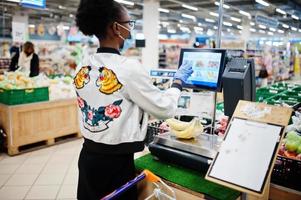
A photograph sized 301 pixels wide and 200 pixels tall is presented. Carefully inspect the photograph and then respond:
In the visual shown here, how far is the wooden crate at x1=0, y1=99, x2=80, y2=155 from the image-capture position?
15.4ft

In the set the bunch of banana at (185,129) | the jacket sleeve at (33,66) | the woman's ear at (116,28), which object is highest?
the woman's ear at (116,28)

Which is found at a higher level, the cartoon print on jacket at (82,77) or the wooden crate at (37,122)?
the cartoon print on jacket at (82,77)

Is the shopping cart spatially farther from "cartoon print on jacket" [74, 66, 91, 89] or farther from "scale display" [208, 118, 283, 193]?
"cartoon print on jacket" [74, 66, 91, 89]

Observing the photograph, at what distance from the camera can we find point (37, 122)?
5.00 m

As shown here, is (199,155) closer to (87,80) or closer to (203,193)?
(203,193)

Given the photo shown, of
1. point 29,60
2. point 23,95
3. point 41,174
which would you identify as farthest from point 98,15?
point 29,60

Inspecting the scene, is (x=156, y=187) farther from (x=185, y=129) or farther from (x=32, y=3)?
(x=32, y=3)

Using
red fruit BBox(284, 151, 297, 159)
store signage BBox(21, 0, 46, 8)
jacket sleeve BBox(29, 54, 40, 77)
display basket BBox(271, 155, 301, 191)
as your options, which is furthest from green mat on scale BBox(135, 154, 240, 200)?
store signage BBox(21, 0, 46, 8)

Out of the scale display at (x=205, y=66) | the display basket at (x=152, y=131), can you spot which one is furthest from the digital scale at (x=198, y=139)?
the display basket at (x=152, y=131)

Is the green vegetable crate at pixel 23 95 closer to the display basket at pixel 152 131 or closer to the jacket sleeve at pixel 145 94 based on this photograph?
the display basket at pixel 152 131

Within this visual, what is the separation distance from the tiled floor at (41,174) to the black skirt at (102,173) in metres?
1.82

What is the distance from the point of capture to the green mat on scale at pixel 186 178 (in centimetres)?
152

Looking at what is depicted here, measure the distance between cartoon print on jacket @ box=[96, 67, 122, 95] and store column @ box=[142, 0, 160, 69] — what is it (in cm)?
963

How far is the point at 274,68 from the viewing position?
12453 millimetres
